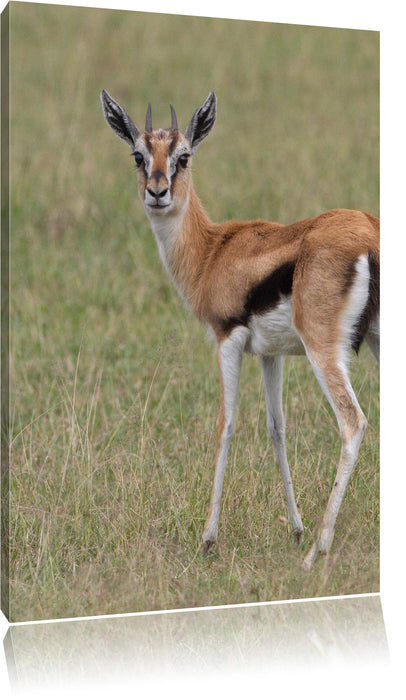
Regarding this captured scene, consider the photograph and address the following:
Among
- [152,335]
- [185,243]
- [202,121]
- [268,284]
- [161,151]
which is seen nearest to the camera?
[268,284]

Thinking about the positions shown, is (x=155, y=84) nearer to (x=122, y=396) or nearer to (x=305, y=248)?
(x=122, y=396)

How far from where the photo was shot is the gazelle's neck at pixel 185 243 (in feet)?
18.4

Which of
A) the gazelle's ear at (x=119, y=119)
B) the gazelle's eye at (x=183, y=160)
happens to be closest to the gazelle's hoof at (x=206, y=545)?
the gazelle's eye at (x=183, y=160)

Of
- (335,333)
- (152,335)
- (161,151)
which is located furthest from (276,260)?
(152,335)

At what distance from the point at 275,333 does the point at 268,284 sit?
0.21 meters

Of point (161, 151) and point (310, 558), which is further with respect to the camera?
point (161, 151)

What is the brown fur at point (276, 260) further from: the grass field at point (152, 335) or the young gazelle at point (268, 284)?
the grass field at point (152, 335)

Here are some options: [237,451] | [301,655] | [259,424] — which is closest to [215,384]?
[259,424]

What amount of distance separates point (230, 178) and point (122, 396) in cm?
229

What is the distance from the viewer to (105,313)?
820cm

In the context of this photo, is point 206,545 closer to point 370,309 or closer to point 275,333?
point 275,333

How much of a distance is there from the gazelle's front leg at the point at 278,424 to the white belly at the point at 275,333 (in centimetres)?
22

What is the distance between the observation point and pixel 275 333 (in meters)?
5.21

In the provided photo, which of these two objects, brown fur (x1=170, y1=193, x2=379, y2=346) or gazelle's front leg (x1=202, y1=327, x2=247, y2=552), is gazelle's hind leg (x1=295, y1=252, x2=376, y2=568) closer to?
brown fur (x1=170, y1=193, x2=379, y2=346)
